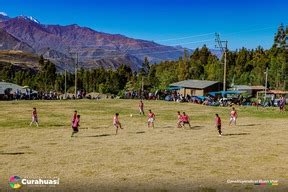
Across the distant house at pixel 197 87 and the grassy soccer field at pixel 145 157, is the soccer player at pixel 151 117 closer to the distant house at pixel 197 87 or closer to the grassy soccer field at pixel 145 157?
the grassy soccer field at pixel 145 157

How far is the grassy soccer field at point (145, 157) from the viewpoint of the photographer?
15266 millimetres

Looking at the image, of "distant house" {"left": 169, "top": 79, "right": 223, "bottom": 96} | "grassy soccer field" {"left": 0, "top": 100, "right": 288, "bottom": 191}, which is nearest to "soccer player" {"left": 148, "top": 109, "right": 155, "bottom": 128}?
"grassy soccer field" {"left": 0, "top": 100, "right": 288, "bottom": 191}

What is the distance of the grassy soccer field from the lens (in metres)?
15.3

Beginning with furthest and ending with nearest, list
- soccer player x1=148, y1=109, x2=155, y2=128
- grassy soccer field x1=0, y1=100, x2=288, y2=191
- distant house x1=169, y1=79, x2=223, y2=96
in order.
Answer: distant house x1=169, y1=79, x2=223, y2=96
soccer player x1=148, y1=109, x2=155, y2=128
grassy soccer field x1=0, y1=100, x2=288, y2=191

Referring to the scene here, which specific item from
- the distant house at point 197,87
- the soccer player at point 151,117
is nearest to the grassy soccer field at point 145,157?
the soccer player at point 151,117

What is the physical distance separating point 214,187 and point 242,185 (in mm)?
1095

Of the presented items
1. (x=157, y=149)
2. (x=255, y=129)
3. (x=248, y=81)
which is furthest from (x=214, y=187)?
(x=248, y=81)

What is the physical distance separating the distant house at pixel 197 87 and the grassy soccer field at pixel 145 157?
46.6m

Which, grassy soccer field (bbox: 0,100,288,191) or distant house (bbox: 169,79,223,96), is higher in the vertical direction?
distant house (bbox: 169,79,223,96)

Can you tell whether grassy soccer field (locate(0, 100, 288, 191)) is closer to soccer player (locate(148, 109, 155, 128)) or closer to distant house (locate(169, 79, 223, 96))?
soccer player (locate(148, 109, 155, 128))

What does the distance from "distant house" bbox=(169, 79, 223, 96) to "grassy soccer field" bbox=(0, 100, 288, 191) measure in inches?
1836

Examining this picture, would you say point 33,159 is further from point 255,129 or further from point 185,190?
point 255,129

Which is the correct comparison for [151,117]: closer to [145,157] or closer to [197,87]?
[145,157]

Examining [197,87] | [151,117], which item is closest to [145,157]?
[151,117]
